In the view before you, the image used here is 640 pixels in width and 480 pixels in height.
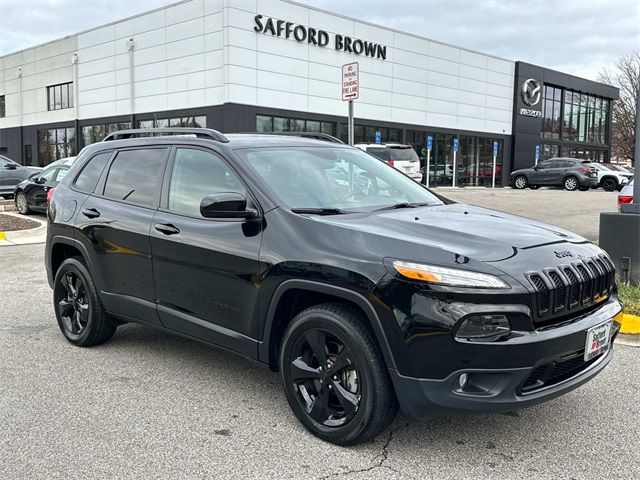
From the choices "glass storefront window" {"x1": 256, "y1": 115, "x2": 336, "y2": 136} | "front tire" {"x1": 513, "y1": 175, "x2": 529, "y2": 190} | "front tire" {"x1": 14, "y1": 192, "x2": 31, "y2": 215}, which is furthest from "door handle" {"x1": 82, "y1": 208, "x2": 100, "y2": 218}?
"front tire" {"x1": 513, "y1": 175, "x2": 529, "y2": 190}

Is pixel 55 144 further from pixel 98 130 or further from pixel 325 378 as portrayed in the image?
pixel 325 378

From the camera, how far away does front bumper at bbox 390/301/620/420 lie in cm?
294

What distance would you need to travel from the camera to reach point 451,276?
2.95 metres

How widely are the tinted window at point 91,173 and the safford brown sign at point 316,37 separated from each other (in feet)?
71.2

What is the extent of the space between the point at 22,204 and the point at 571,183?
2559cm

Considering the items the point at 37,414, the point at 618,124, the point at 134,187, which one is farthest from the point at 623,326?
the point at 618,124

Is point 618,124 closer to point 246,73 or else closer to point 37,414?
point 246,73

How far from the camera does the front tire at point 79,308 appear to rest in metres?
5.03

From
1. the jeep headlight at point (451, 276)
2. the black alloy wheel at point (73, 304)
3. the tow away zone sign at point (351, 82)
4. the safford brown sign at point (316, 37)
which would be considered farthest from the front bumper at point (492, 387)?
the safford brown sign at point (316, 37)

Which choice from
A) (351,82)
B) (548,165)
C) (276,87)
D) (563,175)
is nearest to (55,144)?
(276,87)

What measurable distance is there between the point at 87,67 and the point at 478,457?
1324 inches

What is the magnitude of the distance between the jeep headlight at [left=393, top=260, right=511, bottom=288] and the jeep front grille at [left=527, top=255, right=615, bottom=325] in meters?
0.22

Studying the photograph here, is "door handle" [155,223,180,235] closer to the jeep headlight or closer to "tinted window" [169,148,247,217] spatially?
"tinted window" [169,148,247,217]

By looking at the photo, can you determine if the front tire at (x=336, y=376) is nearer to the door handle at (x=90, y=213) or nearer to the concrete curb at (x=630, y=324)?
the door handle at (x=90, y=213)
